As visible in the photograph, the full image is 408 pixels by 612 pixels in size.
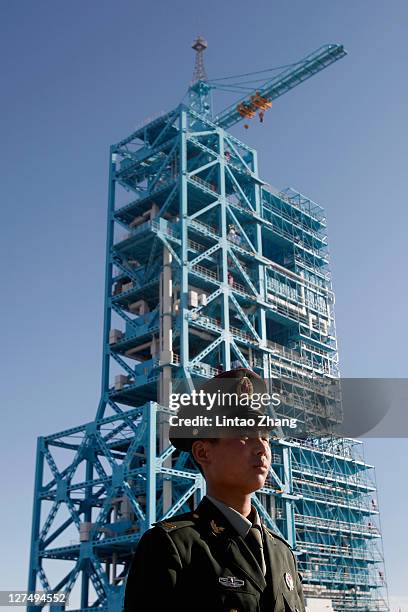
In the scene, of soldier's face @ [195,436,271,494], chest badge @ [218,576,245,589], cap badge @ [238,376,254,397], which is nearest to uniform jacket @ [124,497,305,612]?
Result: chest badge @ [218,576,245,589]

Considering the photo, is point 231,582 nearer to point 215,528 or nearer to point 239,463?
point 215,528

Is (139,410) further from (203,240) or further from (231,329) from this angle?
(203,240)

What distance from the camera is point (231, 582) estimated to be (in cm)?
343

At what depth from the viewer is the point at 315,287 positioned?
71.2 meters

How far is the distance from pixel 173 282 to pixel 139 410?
392 inches

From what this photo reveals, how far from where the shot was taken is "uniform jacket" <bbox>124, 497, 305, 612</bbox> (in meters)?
3.29

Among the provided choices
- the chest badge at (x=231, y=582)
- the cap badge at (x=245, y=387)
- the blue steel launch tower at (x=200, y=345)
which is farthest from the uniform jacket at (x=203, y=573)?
the blue steel launch tower at (x=200, y=345)

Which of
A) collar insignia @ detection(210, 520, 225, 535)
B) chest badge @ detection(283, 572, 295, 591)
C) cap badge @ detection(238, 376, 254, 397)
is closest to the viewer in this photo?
→ collar insignia @ detection(210, 520, 225, 535)

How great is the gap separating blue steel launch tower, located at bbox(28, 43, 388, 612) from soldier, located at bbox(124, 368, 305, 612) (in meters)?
37.9

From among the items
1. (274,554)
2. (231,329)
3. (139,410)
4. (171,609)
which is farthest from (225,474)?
(231,329)

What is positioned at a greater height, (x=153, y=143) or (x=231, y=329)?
(x=153, y=143)

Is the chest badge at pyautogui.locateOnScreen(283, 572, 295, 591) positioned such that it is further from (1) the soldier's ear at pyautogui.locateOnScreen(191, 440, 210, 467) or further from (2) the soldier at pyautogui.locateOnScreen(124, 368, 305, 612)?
(1) the soldier's ear at pyautogui.locateOnScreen(191, 440, 210, 467)

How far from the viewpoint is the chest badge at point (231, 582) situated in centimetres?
341

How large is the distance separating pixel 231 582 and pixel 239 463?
2.01ft
